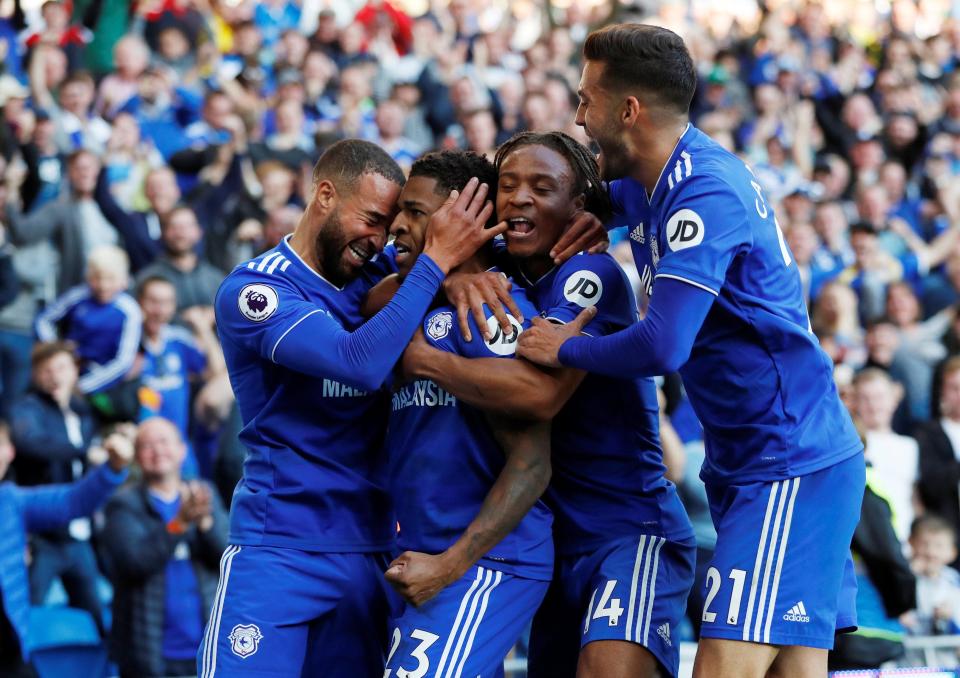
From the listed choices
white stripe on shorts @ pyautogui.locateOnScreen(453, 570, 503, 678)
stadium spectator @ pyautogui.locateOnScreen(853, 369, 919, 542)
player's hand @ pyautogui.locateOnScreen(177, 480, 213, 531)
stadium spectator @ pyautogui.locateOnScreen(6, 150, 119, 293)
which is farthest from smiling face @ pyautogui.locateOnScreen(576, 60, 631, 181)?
stadium spectator @ pyautogui.locateOnScreen(6, 150, 119, 293)

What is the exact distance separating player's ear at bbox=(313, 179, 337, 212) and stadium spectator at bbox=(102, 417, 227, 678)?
2595mm

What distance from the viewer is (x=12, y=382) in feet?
24.0

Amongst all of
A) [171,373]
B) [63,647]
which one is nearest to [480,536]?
[63,647]

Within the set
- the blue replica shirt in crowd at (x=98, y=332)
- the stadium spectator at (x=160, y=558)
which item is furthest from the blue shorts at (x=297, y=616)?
the blue replica shirt in crowd at (x=98, y=332)

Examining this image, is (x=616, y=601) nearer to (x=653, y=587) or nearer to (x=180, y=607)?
(x=653, y=587)

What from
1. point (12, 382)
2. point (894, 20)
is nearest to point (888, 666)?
point (12, 382)

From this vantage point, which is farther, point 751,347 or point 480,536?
point 751,347

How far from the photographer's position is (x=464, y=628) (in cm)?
340

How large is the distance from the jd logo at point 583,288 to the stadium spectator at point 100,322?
435 centimetres

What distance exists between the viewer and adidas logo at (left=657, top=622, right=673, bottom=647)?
361 centimetres

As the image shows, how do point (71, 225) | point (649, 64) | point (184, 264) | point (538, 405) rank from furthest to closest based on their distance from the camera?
point (71, 225) < point (184, 264) < point (649, 64) < point (538, 405)

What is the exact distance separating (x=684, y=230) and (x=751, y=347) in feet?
1.38

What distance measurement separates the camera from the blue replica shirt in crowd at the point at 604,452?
3.72m

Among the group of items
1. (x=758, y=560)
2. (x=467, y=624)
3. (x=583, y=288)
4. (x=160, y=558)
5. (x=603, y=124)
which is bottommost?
(x=160, y=558)
